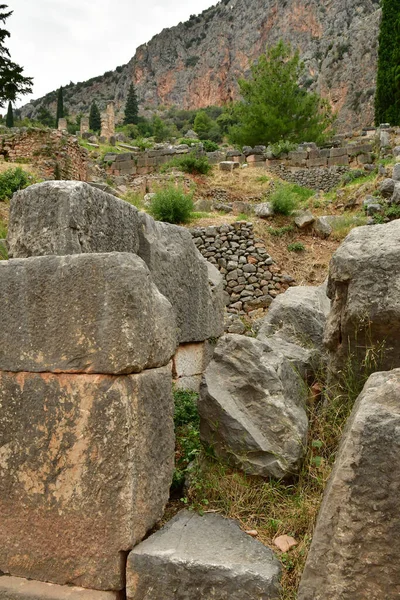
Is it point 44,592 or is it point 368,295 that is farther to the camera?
point 368,295

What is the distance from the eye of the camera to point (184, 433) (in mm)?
3242

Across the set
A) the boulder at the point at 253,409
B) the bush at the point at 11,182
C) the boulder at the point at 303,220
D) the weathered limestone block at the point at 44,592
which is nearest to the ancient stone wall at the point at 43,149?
the bush at the point at 11,182

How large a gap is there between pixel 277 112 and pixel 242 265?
1332cm

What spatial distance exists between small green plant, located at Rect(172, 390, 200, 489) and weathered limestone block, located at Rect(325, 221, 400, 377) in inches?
39.3

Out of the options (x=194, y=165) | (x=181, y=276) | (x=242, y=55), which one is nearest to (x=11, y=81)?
(x=194, y=165)

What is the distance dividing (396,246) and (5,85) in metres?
22.8

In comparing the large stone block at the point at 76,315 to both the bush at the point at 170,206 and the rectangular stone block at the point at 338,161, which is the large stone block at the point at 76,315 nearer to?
the bush at the point at 170,206

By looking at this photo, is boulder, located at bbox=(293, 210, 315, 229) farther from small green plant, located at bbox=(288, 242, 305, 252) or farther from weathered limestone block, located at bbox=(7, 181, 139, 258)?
weathered limestone block, located at bbox=(7, 181, 139, 258)

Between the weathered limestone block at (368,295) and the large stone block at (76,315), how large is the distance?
112cm

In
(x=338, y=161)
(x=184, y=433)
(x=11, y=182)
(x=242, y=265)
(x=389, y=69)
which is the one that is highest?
(x=389, y=69)

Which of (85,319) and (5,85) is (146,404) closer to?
(85,319)

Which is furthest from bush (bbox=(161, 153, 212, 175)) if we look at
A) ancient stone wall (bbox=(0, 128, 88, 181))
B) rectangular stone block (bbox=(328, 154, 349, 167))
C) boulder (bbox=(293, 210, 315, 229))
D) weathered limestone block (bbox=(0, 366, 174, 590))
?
weathered limestone block (bbox=(0, 366, 174, 590))

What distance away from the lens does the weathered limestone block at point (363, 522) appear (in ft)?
6.03

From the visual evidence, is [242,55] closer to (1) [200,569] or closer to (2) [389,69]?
(2) [389,69]
